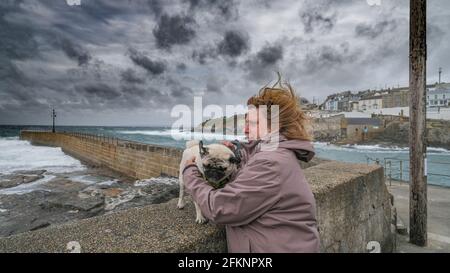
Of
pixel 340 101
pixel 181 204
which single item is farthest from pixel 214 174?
pixel 340 101

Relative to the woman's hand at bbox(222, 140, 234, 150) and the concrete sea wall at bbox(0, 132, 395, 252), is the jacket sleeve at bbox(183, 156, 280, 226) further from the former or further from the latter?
the woman's hand at bbox(222, 140, 234, 150)

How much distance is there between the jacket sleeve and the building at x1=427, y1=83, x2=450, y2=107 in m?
78.6

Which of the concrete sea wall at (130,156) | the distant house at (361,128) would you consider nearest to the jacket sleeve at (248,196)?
the concrete sea wall at (130,156)

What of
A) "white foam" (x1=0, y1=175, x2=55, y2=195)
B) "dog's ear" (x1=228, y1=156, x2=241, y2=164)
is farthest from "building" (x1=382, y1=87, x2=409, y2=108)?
"dog's ear" (x1=228, y1=156, x2=241, y2=164)

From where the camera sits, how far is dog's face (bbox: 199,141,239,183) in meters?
1.99

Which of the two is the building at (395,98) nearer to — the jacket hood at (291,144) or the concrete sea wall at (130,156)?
the concrete sea wall at (130,156)

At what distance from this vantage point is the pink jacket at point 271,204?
1416mm

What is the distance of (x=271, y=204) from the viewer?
1444 mm

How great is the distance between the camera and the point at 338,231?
3137 mm

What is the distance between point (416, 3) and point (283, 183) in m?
4.91

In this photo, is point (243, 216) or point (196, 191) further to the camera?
point (196, 191)

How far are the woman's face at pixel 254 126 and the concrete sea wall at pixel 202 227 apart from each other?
2.20ft
